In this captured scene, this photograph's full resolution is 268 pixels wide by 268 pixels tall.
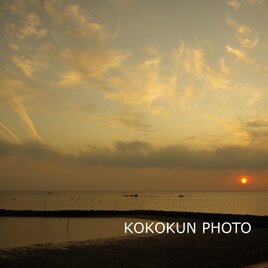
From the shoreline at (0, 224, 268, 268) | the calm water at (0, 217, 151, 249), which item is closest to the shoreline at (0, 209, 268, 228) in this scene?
the calm water at (0, 217, 151, 249)

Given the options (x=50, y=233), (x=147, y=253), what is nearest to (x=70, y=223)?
(x=50, y=233)

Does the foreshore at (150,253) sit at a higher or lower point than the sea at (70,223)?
lower

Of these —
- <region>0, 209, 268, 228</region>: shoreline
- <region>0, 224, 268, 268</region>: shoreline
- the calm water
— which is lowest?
<region>0, 224, 268, 268</region>: shoreline

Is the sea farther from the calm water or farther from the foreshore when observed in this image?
the foreshore

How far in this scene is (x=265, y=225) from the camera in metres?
38.2

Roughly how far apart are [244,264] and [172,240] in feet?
30.6

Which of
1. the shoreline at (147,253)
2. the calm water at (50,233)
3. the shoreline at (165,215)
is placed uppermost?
the shoreline at (165,215)

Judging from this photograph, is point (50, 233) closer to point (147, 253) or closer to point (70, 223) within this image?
point (70, 223)

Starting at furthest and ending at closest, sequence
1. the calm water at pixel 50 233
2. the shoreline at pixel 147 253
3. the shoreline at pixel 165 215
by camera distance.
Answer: the shoreline at pixel 165 215 → the calm water at pixel 50 233 → the shoreline at pixel 147 253

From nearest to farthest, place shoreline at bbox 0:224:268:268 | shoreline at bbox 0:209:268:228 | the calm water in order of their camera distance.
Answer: shoreline at bbox 0:224:268:268
the calm water
shoreline at bbox 0:209:268:228

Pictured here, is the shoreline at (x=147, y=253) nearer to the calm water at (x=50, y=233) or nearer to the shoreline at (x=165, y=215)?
the calm water at (x=50, y=233)

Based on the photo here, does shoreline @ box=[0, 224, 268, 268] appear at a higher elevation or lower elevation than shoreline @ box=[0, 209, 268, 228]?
lower

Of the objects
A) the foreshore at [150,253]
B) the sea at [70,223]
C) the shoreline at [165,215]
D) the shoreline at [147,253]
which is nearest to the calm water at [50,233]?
the sea at [70,223]

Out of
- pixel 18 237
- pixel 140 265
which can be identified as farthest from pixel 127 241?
pixel 18 237
